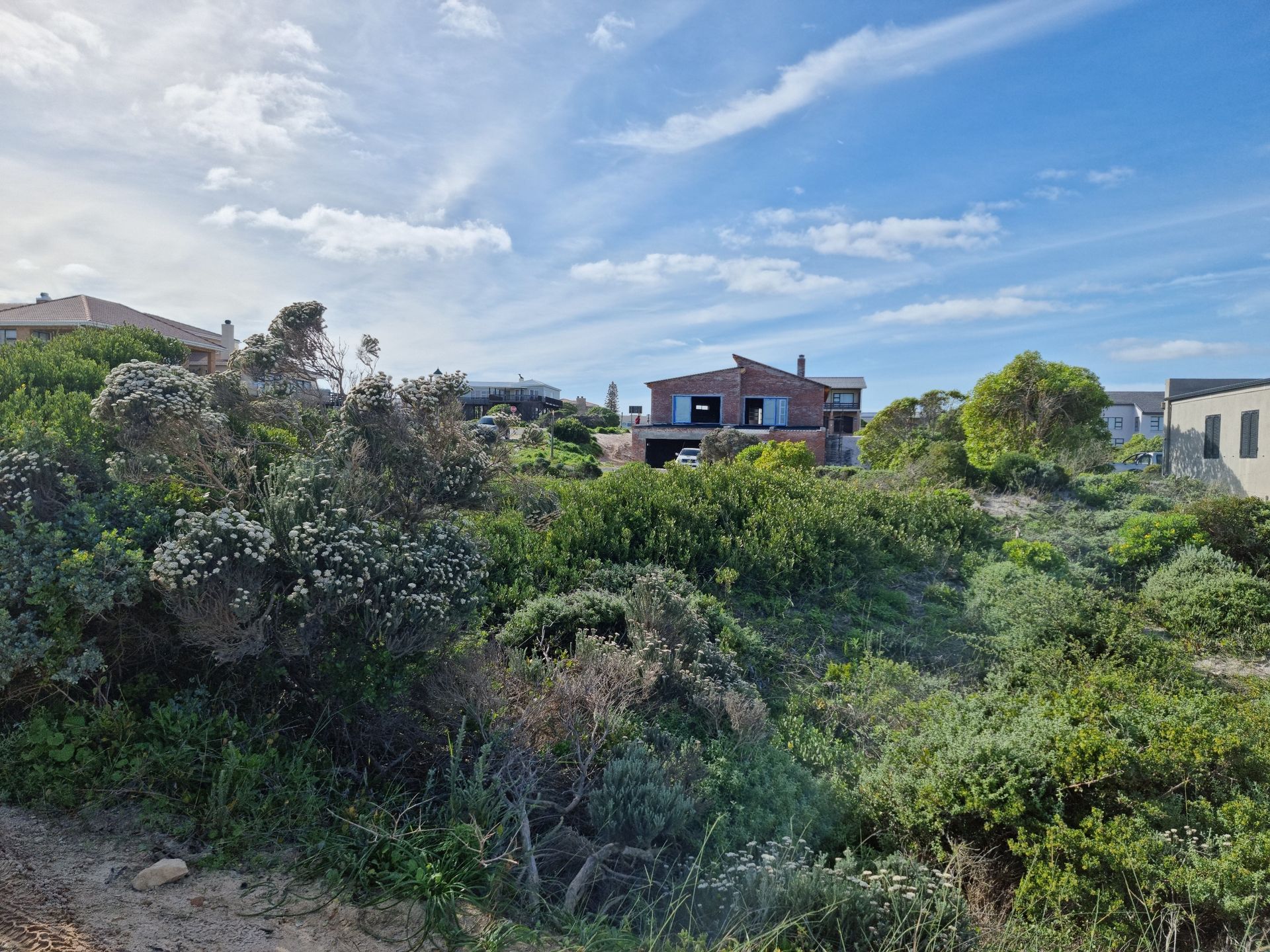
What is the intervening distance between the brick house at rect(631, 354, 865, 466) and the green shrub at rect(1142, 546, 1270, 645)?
74.5ft

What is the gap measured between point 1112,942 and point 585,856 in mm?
2571

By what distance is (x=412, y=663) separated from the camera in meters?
4.30

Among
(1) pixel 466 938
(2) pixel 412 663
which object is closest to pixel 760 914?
(1) pixel 466 938

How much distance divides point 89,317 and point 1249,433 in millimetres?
33528

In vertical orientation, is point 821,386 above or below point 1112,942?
above

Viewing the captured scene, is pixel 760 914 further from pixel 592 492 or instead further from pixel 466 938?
pixel 592 492

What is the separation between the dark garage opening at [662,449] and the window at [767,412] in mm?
2843

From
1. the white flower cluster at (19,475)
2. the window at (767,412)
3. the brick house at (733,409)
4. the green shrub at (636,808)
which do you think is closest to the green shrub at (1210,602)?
the green shrub at (636,808)

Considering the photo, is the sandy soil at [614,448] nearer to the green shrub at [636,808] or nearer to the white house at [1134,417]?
the green shrub at [636,808]

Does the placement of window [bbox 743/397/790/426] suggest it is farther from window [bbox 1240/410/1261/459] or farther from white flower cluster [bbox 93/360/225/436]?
white flower cluster [bbox 93/360/225/436]

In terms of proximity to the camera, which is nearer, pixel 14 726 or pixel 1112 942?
pixel 1112 942

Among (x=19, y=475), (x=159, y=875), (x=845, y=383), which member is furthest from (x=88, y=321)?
(x=845, y=383)

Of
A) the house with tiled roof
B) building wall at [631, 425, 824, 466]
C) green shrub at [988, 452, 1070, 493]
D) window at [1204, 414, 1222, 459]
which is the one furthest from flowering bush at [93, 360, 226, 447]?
building wall at [631, 425, 824, 466]

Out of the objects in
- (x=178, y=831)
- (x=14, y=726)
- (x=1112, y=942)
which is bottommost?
(x=1112, y=942)
